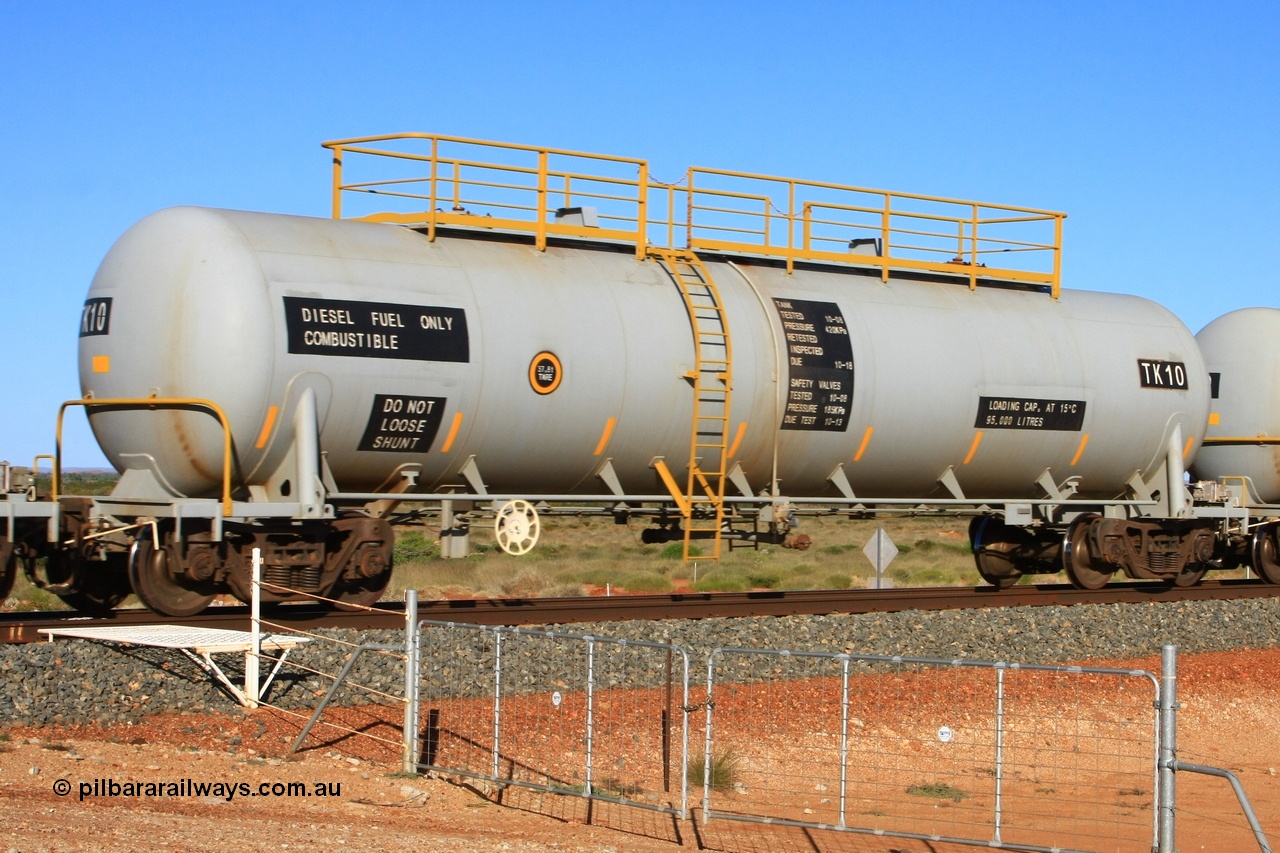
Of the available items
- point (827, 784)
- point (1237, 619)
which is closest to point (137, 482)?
point (827, 784)

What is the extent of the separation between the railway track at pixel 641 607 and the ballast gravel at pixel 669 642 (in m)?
0.85


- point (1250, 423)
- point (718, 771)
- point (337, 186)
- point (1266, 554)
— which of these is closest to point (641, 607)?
point (718, 771)

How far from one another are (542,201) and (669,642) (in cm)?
511

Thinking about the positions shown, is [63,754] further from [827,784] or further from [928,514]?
[928,514]

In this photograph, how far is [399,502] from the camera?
15.1 metres

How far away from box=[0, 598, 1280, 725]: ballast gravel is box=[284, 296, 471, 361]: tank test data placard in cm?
290

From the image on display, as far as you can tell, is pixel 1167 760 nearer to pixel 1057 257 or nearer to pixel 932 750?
pixel 932 750

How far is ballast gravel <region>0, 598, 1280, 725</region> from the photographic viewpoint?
11180mm

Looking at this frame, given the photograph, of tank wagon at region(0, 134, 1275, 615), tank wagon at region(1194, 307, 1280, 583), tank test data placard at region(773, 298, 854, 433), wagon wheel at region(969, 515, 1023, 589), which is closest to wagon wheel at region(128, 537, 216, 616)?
tank wagon at region(0, 134, 1275, 615)

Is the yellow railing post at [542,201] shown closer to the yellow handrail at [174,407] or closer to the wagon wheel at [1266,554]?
the yellow handrail at [174,407]

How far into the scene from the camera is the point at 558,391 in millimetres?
15352

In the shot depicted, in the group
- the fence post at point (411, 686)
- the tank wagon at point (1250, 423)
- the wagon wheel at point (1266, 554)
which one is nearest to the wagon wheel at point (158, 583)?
the fence post at point (411, 686)

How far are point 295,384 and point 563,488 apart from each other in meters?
3.50

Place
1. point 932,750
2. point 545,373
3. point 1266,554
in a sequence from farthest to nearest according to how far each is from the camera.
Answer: point 1266,554, point 545,373, point 932,750
